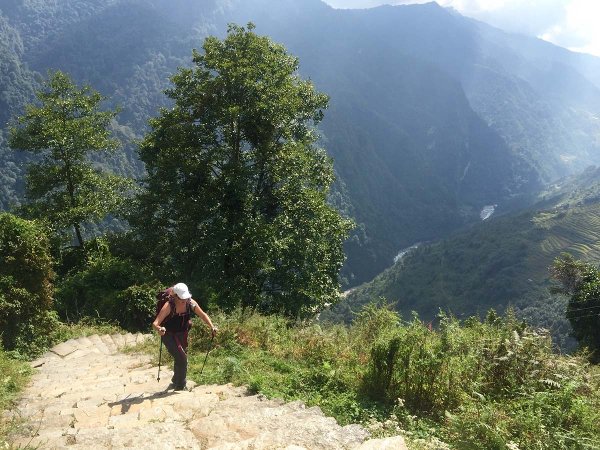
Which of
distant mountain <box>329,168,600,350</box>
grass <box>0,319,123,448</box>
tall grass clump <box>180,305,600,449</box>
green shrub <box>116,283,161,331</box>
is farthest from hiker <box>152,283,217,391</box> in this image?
distant mountain <box>329,168,600,350</box>

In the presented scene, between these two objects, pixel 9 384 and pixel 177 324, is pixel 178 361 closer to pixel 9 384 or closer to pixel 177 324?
pixel 177 324

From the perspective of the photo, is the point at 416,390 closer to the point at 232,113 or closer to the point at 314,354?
the point at 314,354

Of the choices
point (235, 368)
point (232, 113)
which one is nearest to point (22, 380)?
point (235, 368)

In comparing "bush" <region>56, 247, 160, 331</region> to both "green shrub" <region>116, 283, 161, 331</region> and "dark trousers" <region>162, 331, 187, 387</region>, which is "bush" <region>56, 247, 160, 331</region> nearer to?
"green shrub" <region>116, 283, 161, 331</region>

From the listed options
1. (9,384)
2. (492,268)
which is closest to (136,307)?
(9,384)

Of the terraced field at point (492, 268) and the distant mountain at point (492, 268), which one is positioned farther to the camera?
the terraced field at point (492, 268)

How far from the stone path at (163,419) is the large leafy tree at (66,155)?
1382cm

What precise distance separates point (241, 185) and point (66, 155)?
10068 millimetres

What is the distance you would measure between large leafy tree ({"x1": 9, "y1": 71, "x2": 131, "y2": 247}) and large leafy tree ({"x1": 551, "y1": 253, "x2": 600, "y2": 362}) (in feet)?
101

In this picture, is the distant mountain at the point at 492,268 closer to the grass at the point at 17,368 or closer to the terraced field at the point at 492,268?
the terraced field at the point at 492,268

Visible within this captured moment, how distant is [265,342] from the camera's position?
396 inches

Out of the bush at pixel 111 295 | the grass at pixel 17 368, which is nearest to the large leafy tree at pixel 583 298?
the bush at pixel 111 295

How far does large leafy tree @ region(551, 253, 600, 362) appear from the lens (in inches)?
1215

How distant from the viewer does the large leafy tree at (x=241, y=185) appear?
55.1 feet
